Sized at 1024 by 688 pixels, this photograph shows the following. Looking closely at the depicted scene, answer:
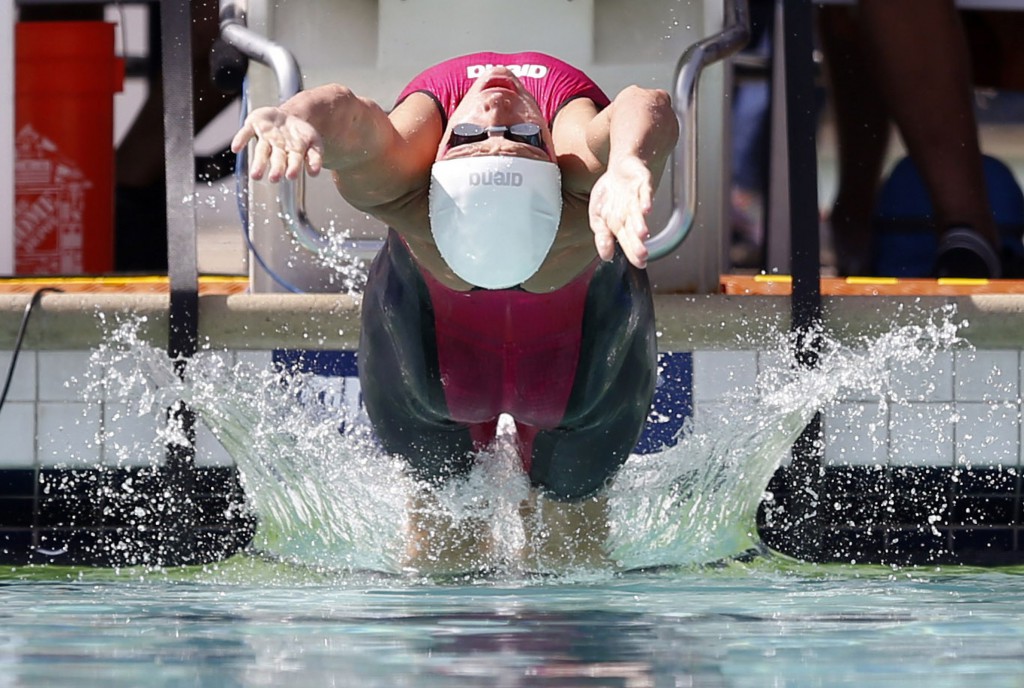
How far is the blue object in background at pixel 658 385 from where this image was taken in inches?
148

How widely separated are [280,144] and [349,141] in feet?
0.63

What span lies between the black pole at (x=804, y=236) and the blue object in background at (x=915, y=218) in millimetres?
1484

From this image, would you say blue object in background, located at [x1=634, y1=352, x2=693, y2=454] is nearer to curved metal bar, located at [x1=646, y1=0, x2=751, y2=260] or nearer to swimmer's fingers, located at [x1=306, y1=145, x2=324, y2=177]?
curved metal bar, located at [x1=646, y1=0, x2=751, y2=260]

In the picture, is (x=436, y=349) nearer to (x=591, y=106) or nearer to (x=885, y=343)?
(x=591, y=106)

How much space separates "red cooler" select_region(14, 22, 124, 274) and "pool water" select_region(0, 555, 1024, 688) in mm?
1624

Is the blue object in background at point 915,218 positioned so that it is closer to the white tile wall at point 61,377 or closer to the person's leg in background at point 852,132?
the person's leg in background at point 852,132

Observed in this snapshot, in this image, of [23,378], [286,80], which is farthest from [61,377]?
[286,80]

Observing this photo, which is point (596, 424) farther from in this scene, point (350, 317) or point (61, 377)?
point (61, 377)

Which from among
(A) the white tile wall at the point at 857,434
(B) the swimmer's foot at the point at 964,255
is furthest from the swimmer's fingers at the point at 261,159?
(B) the swimmer's foot at the point at 964,255

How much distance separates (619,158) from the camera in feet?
7.86

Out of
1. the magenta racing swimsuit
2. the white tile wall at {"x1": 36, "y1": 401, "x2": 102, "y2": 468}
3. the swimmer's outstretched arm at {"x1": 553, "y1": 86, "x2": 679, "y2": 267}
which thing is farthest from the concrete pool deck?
the swimmer's outstretched arm at {"x1": 553, "y1": 86, "x2": 679, "y2": 267}

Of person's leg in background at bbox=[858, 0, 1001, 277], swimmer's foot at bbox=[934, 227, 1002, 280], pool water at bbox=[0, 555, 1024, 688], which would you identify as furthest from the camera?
person's leg in background at bbox=[858, 0, 1001, 277]

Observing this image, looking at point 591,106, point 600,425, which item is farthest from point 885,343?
point 591,106

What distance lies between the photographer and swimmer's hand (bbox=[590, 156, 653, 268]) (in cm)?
221
